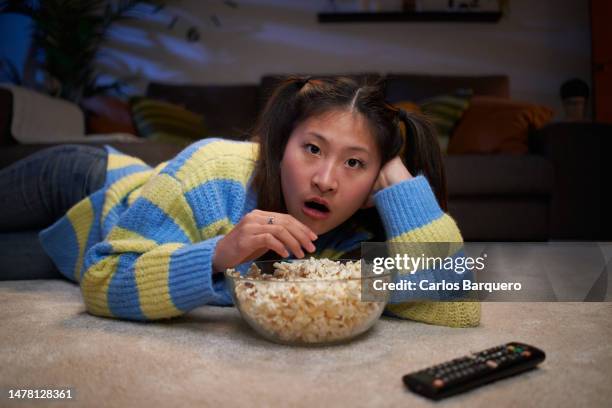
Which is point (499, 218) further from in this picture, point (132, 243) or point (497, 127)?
point (132, 243)

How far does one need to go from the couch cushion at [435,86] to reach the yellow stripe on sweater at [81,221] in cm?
204

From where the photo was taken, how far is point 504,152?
2686 mm

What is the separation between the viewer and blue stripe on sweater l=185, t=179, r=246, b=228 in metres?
1.09

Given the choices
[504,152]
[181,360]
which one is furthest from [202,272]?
[504,152]

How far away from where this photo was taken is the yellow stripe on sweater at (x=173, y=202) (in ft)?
3.55

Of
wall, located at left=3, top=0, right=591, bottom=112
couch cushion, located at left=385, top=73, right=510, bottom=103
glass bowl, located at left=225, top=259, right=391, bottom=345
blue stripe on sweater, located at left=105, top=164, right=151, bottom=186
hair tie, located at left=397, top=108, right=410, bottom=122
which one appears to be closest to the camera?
glass bowl, located at left=225, top=259, right=391, bottom=345

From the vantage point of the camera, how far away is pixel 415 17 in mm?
3621

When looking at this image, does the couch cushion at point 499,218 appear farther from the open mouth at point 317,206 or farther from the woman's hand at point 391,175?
the open mouth at point 317,206

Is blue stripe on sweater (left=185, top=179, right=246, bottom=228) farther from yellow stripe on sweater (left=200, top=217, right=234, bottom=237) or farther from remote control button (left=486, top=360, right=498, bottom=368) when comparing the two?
remote control button (left=486, top=360, right=498, bottom=368)

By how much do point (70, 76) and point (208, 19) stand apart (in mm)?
960

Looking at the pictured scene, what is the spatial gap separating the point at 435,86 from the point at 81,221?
2281 mm

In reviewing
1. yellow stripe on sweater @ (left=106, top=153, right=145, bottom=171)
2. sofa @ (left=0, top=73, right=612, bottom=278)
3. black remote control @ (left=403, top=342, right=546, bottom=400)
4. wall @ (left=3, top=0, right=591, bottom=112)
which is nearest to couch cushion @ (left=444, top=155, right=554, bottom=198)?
sofa @ (left=0, top=73, right=612, bottom=278)

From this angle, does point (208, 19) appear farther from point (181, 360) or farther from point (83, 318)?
point (181, 360)

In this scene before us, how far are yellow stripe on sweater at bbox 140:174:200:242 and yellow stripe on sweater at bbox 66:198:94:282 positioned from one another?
1.23ft
